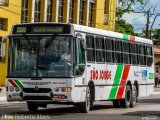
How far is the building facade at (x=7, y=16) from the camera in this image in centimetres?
5066

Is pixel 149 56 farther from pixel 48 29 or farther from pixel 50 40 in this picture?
pixel 50 40

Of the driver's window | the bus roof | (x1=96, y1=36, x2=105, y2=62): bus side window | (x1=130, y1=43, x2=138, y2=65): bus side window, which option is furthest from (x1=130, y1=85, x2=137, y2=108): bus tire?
the driver's window

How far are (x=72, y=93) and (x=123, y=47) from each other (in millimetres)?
6314

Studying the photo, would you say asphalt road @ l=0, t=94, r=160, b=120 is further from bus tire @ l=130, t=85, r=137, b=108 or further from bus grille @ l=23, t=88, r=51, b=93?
bus tire @ l=130, t=85, r=137, b=108

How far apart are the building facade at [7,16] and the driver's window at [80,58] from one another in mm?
28634

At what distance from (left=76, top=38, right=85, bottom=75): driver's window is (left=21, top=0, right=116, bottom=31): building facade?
33133 millimetres

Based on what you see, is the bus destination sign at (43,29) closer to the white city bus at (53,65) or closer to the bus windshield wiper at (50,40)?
the white city bus at (53,65)

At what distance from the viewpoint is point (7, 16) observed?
51531mm

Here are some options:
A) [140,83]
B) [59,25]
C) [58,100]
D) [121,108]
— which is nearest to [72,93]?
[58,100]

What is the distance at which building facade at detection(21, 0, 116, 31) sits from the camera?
181 ft

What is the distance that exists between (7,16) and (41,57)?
1221 inches

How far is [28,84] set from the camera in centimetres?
2091

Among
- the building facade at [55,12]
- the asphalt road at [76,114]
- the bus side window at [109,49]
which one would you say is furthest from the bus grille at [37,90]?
the building facade at [55,12]

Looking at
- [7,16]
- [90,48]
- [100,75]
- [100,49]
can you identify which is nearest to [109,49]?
[100,49]
